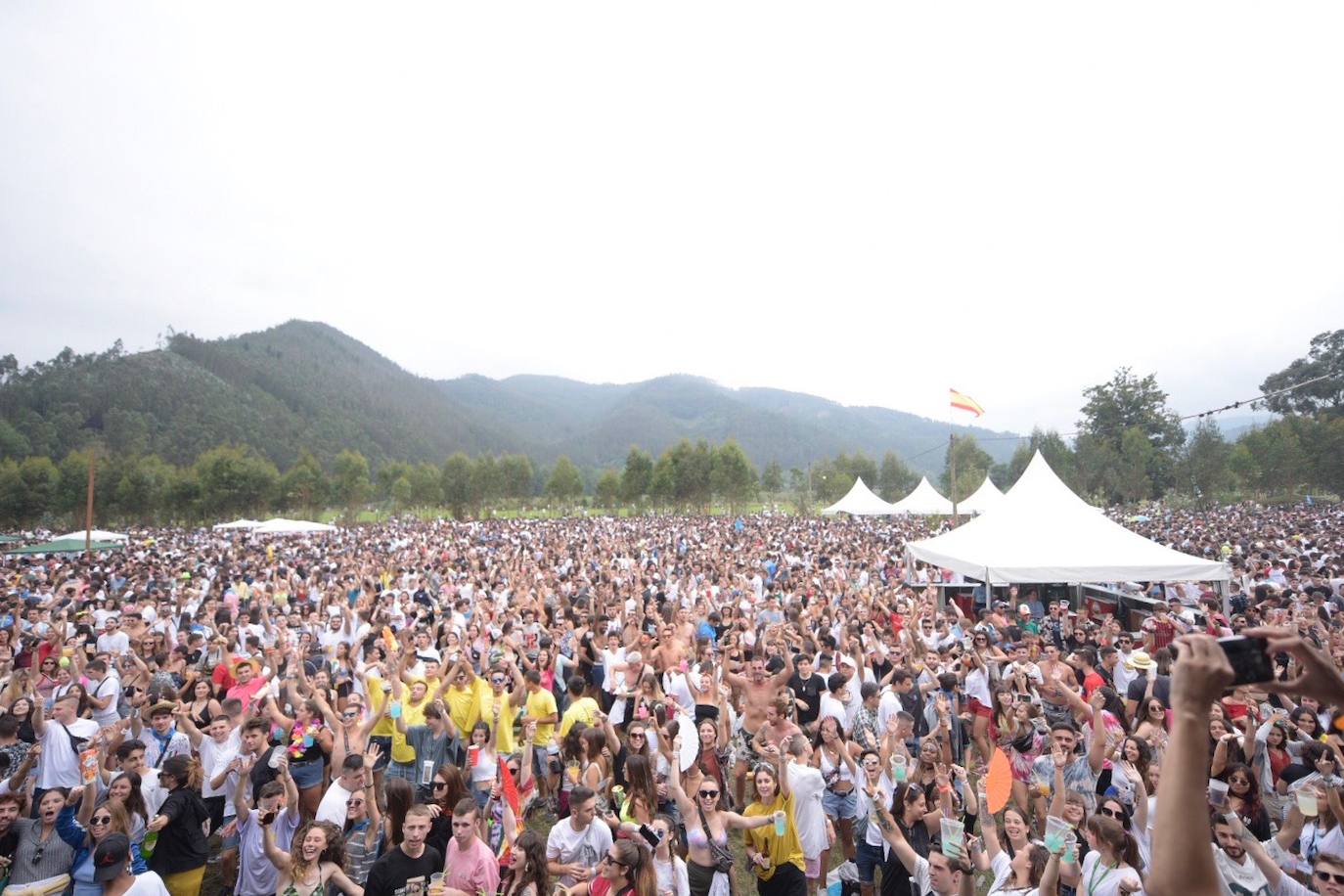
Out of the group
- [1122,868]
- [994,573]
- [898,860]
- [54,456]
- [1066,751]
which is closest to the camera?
[1122,868]

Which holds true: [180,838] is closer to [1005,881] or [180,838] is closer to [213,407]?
[1005,881]

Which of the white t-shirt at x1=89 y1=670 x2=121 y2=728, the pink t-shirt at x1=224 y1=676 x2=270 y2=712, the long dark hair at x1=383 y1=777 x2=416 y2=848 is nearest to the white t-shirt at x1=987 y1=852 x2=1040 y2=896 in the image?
the long dark hair at x1=383 y1=777 x2=416 y2=848

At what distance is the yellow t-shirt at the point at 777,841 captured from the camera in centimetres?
436

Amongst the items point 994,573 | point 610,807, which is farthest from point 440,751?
point 994,573

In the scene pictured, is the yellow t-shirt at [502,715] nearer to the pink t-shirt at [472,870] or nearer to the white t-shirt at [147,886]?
the pink t-shirt at [472,870]

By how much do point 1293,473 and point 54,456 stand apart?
13265 centimetres

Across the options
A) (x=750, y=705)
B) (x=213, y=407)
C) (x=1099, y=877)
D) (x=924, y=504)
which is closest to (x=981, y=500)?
(x=924, y=504)

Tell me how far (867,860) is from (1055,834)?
1.81 meters

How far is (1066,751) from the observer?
15.8ft

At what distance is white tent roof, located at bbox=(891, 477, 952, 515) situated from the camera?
1163 inches

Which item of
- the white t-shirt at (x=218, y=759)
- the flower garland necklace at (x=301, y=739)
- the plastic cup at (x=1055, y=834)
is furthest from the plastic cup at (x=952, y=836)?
the white t-shirt at (x=218, y=759)

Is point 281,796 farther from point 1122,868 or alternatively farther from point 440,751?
point 1122,868

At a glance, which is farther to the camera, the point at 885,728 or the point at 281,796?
the point at 885,728

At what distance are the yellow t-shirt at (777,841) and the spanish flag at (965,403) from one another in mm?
17777
